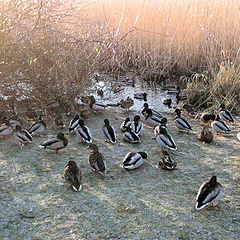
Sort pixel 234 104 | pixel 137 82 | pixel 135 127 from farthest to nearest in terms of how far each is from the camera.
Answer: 1. pixel 137 82
2. pixel 234 104
3. pixel 135 127

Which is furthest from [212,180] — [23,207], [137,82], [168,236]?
[137,82]

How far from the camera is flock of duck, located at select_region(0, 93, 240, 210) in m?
3.74

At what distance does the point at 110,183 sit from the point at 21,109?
10.1 ft

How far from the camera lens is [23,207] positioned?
11.8 ft

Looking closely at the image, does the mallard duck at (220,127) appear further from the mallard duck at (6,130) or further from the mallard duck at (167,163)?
the mallard duck at (6,130)

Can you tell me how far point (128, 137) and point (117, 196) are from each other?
6.40 feet

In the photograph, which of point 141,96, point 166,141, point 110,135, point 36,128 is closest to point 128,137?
point 110,135

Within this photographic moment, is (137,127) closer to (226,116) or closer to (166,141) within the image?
(166,141)

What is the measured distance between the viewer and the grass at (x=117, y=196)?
3221mm

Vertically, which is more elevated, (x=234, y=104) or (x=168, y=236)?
(x=168, y=236)

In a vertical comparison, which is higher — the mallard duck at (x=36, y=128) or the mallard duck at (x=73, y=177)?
the mallard duck at (x=73, y=177)

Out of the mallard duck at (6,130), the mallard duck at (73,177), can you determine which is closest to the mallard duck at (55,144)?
the mallard duck at (6,130)

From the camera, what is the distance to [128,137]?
18.7 feet

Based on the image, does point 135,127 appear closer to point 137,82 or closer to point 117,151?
point 117,151
